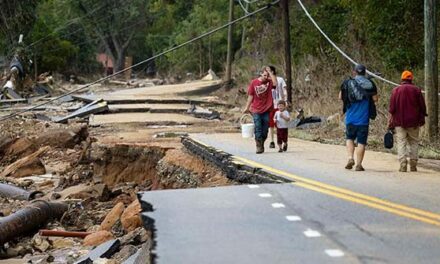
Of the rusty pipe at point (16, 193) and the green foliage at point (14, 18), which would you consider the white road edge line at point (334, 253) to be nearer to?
the rusty pipe at point (16, 193)

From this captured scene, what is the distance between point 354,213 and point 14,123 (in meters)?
22.2

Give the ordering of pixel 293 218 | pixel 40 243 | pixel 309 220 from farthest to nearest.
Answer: pixel 40 243 → pixel 293 218 → pixel 309 220

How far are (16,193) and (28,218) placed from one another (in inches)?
159

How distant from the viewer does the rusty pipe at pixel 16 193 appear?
16.4 m

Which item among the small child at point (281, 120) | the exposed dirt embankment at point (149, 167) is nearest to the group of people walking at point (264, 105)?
the small child at point (281, 120)

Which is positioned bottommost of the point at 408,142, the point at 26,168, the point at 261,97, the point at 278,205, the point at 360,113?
the point at 26,168

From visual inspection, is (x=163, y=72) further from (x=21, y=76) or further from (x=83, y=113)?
(x=83, y=113)

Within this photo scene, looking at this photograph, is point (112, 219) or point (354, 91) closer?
point (354, 91)

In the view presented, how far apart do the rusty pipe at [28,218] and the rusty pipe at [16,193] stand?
2.22 metres

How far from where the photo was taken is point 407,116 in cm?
1099

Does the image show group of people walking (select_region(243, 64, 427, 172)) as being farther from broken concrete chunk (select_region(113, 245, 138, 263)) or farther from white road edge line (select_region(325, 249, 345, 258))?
white road edge line (select_region(325, 249, 345, 258))

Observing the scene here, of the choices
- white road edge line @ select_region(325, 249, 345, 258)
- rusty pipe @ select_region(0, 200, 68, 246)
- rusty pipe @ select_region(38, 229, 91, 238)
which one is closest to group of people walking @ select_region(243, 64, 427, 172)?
rusty pipe @ select_region(38, 229, 91, 238)

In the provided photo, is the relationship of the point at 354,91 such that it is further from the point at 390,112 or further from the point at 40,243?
the point at 40,243

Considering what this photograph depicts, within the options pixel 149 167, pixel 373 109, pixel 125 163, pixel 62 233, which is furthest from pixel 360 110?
pixel 125 163
